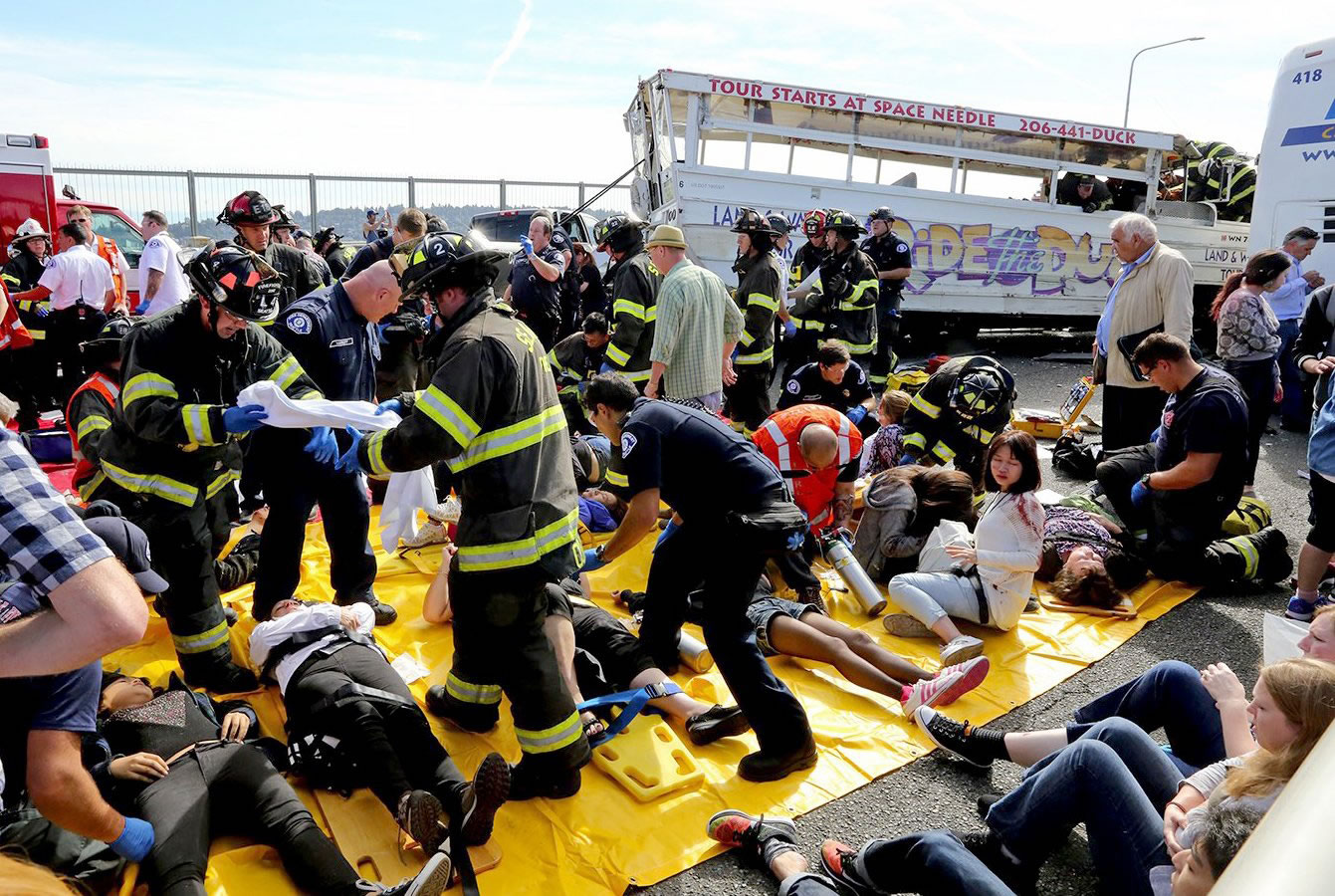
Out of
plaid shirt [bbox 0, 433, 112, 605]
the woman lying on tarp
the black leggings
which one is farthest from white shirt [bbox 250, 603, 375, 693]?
plaid shirt [bbox 0, 433, 112, 605]

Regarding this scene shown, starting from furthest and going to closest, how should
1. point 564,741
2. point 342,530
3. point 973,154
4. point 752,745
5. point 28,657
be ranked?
point 973,154 < point 342,530 < point 752,745 < point 564,741 < point 28,657

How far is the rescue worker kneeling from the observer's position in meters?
2.92

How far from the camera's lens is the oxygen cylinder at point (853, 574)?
5059mm

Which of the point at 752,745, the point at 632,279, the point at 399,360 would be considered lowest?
the point at 752,745

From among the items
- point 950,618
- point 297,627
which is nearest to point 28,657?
point 297,627

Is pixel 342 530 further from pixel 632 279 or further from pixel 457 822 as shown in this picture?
pixel 632 279

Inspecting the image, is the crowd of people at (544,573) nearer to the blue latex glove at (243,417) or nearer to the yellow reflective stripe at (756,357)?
the blue latex glove at (243,417)

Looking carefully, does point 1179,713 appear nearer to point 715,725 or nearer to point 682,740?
point 715,725

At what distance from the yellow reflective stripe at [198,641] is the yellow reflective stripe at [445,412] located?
1.74m

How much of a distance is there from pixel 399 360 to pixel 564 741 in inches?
152

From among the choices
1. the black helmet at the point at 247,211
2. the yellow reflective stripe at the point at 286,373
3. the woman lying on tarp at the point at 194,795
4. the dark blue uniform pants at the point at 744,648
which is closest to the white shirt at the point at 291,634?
the woman lying on tarp at the point at 194,795

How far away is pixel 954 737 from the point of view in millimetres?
3605

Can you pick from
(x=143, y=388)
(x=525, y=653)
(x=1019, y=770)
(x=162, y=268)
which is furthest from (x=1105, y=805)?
(x=162, y=268)

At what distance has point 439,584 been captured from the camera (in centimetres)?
459
